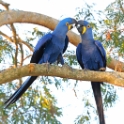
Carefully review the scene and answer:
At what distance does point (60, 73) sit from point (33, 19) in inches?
57.8

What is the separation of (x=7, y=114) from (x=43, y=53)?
1.15 metres

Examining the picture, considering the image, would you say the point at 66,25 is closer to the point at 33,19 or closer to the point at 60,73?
the point at 60,73

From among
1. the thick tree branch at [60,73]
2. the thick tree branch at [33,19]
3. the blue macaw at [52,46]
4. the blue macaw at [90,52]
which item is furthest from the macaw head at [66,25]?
the thick tree branch at [33,19]

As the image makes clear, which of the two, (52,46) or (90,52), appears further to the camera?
(90,52)

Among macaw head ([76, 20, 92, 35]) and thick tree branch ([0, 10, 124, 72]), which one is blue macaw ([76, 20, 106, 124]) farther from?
thick tree branch ([0, 10, 124, 72])

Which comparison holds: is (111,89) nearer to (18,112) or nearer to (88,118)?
(88,118)

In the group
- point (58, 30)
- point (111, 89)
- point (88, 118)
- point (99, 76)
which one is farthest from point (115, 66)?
point (99, 76)

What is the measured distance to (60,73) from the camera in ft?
6.75

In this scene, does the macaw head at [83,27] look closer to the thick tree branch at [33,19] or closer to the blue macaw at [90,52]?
the blue macaw at [90,52]

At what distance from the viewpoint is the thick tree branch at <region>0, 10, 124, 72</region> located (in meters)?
3.20

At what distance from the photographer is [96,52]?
275 cm

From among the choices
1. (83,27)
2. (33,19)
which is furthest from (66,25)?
(33,19)

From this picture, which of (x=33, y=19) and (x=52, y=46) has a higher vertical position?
(x=33, y=19)

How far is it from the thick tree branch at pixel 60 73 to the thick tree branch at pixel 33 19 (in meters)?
1.21
